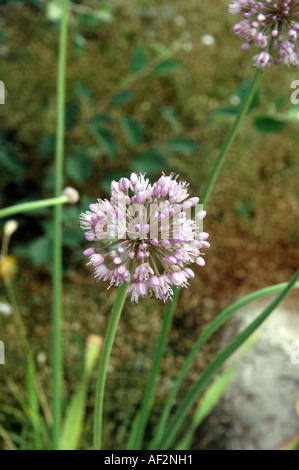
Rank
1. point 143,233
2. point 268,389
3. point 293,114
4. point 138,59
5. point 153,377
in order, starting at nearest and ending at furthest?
point 143,233 → point 153,377 → point 293,114 → point 268,389 → point 138,59

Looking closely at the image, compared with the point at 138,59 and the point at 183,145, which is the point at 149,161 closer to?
the point at 183,145

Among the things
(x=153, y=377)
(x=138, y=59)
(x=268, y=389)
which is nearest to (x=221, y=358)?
(x=153, y=377)

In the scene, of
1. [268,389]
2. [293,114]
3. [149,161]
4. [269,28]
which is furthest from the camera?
[149,161]

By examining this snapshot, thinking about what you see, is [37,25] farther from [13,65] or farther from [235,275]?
[235,275]

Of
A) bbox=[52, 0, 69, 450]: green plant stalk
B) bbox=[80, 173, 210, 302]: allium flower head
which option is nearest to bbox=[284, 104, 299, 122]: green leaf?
bbox=[52, 0, 69, 450]: green plant stalk

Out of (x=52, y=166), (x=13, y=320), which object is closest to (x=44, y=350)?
(x=13, y=320)

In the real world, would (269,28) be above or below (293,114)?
below

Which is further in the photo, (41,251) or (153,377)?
(41,251)

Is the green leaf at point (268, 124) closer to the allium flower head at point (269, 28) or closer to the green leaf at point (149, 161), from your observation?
the green leaf at point (149, 161)

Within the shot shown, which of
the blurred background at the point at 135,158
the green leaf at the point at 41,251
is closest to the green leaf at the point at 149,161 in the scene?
the blurred background at the point at 135,158
